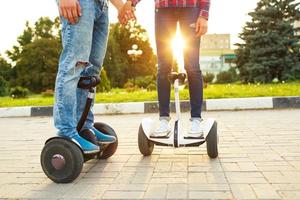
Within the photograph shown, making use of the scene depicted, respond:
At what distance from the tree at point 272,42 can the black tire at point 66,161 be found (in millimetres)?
19909

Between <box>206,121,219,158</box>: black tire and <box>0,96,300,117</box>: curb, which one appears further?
<box>0,96,300,117</box>: curb

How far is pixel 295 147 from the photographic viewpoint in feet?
11.8

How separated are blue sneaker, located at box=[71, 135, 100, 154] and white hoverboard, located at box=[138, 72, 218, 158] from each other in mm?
554

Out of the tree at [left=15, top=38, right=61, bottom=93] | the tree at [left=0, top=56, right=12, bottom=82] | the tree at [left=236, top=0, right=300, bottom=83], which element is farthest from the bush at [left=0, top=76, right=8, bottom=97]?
the tree at [left=236, top=0, right=300, bottom=83]

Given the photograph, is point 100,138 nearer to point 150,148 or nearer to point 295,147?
point 150,148

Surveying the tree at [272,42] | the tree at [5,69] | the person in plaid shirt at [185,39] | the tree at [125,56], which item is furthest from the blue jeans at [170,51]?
the tree at [5,69]

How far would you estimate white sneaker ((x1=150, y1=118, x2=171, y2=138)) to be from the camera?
333cm

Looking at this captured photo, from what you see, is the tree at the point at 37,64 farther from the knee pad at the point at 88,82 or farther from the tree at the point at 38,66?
the knee pad at the point at 88,82

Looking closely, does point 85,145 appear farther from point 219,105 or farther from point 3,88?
point 3,88

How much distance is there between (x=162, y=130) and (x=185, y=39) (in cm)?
76

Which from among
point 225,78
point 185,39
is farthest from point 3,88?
point 185,39

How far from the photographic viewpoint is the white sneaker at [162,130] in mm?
3331

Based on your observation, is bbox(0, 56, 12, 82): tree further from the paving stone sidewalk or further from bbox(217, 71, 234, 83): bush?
the paving stone sidewalk

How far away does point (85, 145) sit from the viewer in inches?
111
